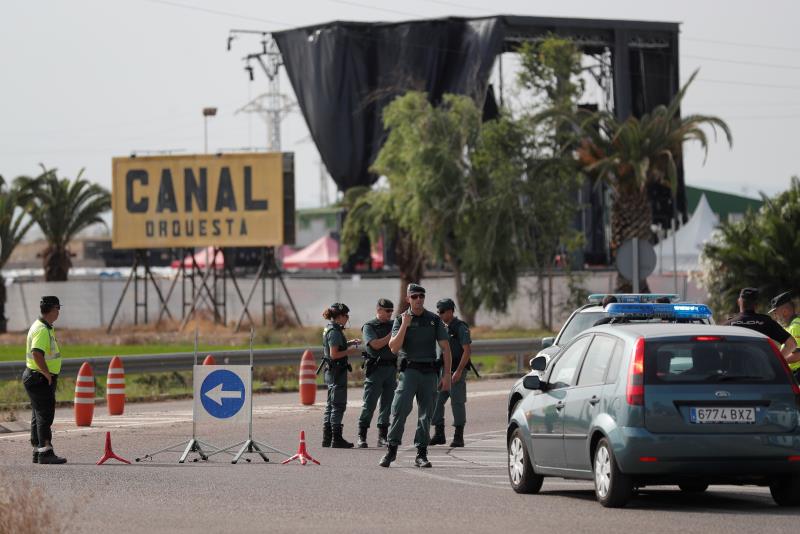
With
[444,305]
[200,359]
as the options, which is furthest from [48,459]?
→ [200,359]

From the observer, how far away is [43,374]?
17.2m

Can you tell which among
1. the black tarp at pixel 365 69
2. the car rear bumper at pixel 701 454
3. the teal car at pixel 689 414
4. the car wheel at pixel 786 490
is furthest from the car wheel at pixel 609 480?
the black tarp at pixel 365 69

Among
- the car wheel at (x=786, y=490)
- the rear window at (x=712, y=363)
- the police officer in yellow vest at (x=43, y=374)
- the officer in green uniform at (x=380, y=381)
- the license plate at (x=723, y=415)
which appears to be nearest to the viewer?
the license plate at (x=723, y=415)

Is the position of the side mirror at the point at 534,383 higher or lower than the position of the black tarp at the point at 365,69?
lower

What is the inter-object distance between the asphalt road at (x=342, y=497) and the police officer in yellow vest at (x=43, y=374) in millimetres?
314

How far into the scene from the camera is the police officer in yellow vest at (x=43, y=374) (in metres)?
17.2

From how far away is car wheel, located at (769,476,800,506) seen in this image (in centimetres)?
1238

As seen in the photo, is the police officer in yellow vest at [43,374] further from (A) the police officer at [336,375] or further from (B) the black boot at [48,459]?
(A) the police officer at [336,375]

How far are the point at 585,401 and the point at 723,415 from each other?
120cm

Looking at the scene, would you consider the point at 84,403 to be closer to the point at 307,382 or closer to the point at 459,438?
the point at 307,382

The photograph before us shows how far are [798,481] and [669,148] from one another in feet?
122

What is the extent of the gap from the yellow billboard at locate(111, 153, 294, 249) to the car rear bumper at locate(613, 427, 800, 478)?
4289cm

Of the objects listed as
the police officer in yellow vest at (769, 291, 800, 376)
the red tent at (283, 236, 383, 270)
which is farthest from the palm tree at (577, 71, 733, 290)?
the red tent at (283, 236, 383, 270)

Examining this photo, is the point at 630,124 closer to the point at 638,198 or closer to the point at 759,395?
the point at 638,198
